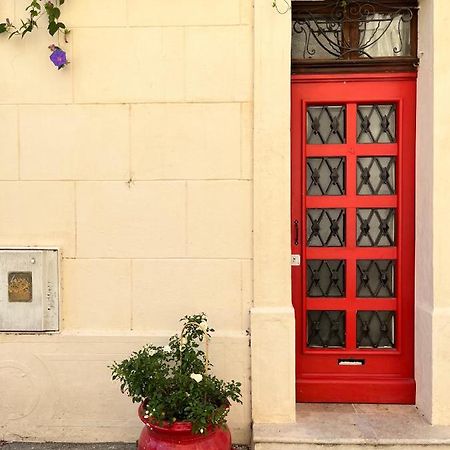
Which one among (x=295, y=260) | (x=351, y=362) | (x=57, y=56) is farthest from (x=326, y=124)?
(x=57, y=56)

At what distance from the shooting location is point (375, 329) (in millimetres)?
4453

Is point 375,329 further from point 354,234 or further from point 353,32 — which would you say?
point 353,32

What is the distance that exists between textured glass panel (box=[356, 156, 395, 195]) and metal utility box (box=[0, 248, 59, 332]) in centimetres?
237

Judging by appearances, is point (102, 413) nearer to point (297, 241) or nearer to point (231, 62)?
point (297, 241)

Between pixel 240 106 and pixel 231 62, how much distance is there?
12.6 inches

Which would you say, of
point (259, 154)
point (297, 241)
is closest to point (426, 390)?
point (297, 241)

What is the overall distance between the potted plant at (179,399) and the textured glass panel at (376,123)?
190 centimetres

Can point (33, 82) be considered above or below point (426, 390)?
above

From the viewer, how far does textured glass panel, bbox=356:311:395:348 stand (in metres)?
4.43

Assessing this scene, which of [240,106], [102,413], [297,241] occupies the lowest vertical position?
[102,413]

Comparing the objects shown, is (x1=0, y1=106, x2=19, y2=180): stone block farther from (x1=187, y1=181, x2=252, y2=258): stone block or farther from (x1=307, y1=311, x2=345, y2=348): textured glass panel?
(x1=307, y1=311, x2=345, y2=348): textured glass panel

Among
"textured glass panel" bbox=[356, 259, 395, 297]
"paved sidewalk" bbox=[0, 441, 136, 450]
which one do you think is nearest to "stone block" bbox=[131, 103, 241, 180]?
"textured glass panel" bbox=[356, 259, 395, 297]

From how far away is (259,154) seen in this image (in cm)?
405
